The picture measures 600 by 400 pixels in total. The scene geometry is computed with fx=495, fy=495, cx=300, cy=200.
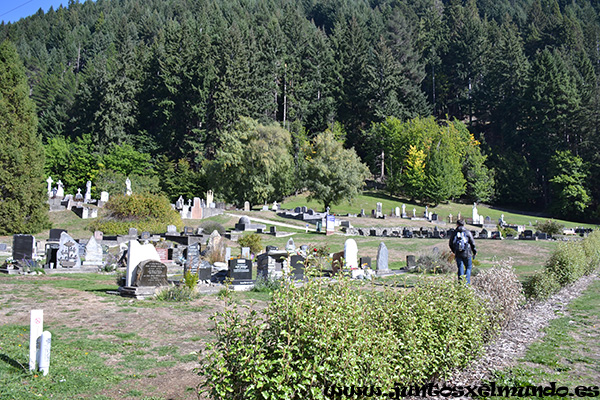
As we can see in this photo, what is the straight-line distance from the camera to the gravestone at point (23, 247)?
18.6 m

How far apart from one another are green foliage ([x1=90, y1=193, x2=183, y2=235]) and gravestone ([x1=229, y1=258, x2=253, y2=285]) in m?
18.1

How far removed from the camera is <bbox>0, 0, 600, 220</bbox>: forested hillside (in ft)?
206

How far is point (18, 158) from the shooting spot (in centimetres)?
Result: 3120

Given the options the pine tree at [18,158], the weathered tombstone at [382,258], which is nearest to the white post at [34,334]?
the weathered tombstone at [382,258]

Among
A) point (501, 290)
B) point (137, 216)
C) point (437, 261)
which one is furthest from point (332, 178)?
point (501, 290)

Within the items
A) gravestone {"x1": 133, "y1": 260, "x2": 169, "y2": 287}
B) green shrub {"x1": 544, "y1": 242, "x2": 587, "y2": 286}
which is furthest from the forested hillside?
gravestone {"x1": 133, "y1": 260, "x2": 169, "y2": 287}

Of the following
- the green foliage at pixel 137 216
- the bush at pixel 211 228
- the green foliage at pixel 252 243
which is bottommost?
the green foliage at pixel 252 243

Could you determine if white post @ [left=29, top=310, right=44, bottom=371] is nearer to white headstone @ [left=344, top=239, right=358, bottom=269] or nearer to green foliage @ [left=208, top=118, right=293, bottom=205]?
white headstone @ [left=344, top=239, right=358, bottom=269]

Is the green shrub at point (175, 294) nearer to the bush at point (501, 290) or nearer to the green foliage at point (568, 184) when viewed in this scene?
the bush at point (501, 290)

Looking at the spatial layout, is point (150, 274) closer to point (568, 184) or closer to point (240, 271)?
point (240, 271)

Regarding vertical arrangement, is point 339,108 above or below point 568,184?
above

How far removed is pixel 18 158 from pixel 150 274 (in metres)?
22.9

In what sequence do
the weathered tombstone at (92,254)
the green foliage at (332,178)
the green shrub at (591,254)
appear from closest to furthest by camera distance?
the green shrub at (591,254), the weathered tombstone at (92,254), the green foliage at (332,178)

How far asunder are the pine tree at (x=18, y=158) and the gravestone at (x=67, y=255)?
14.0 m
